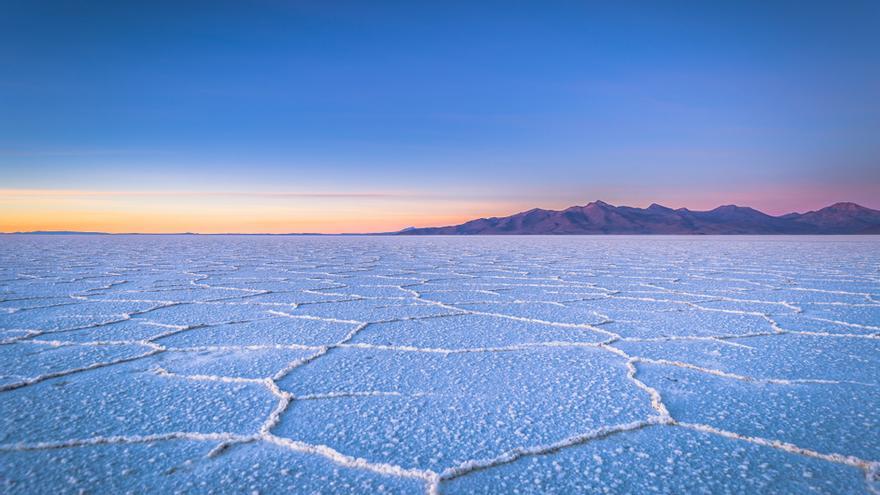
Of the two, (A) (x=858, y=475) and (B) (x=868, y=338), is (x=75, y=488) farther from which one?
(B) (x=868, y=338)

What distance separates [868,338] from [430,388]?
203 cm

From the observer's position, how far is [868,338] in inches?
83.9

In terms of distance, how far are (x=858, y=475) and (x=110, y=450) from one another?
157 cm

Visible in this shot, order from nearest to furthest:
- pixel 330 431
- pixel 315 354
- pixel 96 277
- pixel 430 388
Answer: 1. pixel 330 431
2. pixel 430 388
3. pixel 315 354
4. pixel 96 277

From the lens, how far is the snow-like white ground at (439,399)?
3.21ft

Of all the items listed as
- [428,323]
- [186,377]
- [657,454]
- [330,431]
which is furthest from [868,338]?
[186,377]

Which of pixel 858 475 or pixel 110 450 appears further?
pixel 110 450

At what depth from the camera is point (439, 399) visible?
4.57 ft

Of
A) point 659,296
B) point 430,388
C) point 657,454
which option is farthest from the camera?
point 659,296

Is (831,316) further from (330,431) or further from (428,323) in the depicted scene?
(330,431)

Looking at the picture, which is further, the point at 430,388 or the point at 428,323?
the point at 428,323

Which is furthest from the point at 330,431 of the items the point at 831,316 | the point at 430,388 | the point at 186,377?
the point at 831,316

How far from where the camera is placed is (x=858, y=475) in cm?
96

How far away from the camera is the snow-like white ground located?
0.98m
